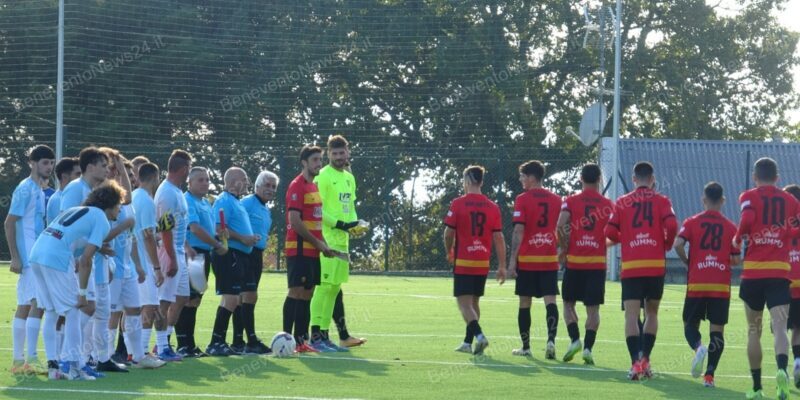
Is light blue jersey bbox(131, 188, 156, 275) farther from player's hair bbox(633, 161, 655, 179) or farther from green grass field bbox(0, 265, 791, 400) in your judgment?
player's hair bbox(633, 161, 655, 179)

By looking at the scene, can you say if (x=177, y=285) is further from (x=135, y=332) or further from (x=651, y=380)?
(x=651, y=380)

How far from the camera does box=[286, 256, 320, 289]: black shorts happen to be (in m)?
13.2

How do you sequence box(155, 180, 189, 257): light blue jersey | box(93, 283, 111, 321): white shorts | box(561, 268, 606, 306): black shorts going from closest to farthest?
box(93, 283, 111, 321): white shorts → box(155, 180, 189, 257): light blue jersey → box(561, 268, 606, 306): black shorts

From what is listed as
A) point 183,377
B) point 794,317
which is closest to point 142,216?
point 183,377

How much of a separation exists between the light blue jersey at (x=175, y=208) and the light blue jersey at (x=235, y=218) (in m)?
0.60

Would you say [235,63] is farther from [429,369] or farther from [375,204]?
[429,369]

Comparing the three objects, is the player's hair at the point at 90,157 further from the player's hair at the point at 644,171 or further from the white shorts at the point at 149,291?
the player's hair at the point at 644,171

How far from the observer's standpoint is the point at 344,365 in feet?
39.5

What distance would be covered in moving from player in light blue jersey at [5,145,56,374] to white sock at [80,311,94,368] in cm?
41

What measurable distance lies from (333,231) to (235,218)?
47.0 inches

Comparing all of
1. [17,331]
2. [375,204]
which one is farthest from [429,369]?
[375,204]

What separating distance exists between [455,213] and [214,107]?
2546cm

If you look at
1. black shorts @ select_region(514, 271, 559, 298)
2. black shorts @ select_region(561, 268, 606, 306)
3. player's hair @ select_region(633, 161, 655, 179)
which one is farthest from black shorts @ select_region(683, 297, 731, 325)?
black shorts @ select_region(514, 271, 559, 298)

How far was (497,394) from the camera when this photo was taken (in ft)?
33.0
